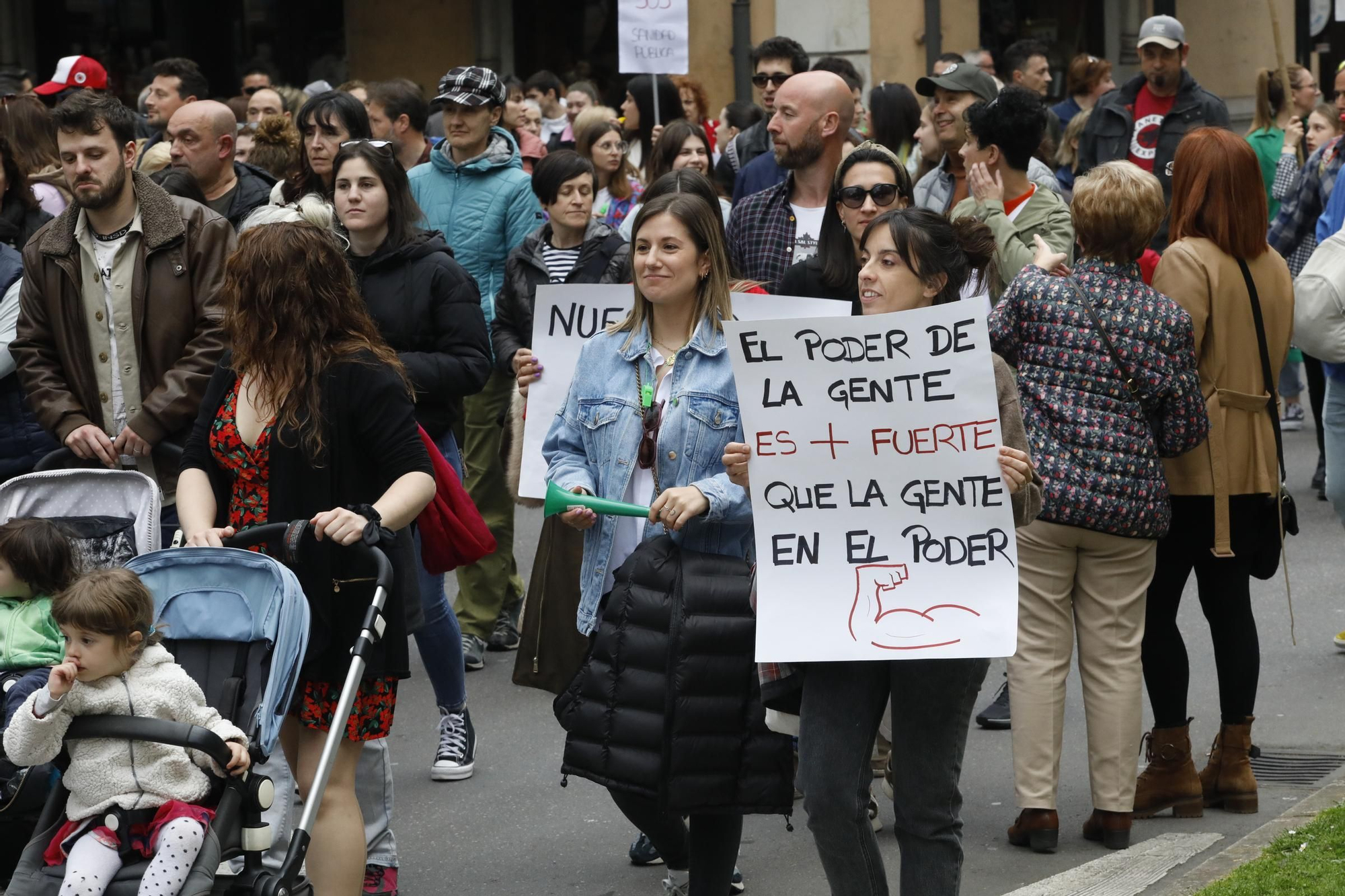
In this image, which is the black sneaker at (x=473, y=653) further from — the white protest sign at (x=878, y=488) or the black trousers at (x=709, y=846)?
the white protest sign at (x=878, y=488)

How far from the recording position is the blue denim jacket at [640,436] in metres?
4.53

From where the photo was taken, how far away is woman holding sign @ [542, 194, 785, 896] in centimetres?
435

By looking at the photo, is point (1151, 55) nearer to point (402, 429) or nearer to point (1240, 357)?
point (1240, 357)

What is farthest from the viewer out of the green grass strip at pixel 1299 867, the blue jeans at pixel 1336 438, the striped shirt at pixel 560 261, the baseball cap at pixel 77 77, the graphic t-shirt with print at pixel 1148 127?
the graphic t-shirt with print at pixel 1148 127

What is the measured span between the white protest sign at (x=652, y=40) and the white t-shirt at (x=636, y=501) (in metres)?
7.71

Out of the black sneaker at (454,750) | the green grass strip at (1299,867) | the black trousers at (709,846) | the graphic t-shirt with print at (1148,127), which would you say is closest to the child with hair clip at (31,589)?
the black trousers at (709,846)

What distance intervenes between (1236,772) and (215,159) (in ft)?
16.6

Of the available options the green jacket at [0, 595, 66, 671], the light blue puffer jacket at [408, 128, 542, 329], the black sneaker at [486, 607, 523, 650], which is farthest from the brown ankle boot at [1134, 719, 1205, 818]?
the light blue puffer jacket at [408, 128, 542, 329]

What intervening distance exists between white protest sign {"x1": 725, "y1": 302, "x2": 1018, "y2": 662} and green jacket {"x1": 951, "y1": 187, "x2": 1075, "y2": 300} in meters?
1.93

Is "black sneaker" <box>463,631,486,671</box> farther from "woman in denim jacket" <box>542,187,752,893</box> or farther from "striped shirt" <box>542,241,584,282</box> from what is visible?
"woman in denim jacket" <box>542,187,752,893</box>

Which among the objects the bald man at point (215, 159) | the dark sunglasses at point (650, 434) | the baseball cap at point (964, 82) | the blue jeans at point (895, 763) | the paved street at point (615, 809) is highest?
the baseball cap at point (964, 82)

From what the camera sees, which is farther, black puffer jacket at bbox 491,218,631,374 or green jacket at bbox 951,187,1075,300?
black puffer jacket at bbox 491,218,631,374

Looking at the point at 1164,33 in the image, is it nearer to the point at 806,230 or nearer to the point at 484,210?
the point at 484,210

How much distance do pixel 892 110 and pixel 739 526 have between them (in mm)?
4636
